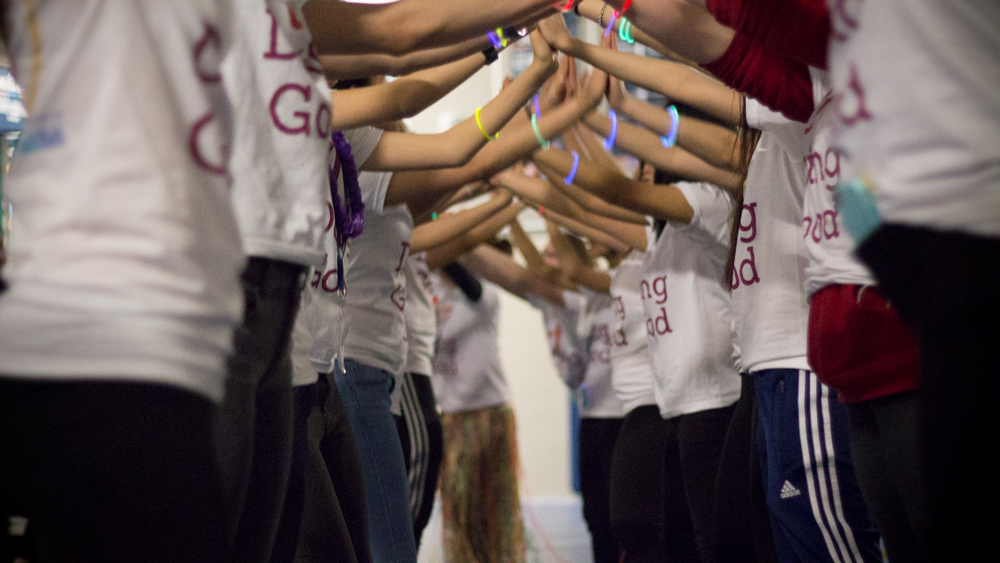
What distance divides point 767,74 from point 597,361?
81.4 inches

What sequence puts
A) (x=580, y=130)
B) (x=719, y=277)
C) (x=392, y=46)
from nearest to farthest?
(x=392, y=46)
(x=719, y=277)
(x=580, y=130)

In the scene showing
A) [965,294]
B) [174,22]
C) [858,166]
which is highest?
[174,22]

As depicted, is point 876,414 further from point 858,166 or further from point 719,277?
point 719,277

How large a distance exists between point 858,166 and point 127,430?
681mm

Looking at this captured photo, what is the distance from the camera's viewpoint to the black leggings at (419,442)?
2352 mm

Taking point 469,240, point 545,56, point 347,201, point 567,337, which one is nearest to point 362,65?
point 347,201

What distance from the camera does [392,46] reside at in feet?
3.92

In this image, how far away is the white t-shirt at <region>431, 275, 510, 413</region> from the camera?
3545mm

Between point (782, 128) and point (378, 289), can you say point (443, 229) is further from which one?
point (782, 128)

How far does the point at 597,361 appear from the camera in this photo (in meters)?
3.23

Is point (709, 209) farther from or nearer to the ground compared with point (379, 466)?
farther from the ground

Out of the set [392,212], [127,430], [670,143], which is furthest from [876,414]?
[392,212]

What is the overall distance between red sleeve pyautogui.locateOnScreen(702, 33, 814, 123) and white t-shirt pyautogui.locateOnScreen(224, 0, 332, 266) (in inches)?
26.0

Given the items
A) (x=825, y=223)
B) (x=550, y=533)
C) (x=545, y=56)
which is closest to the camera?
(x=825, y=223)
